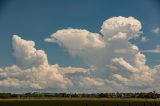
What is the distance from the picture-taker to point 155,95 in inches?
6166
